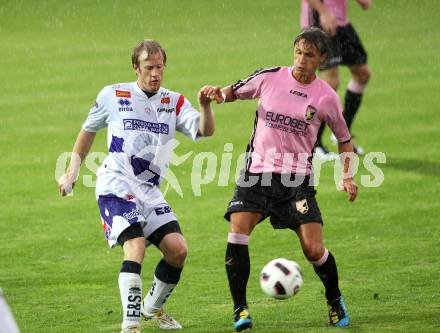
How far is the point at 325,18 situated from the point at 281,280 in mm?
6704

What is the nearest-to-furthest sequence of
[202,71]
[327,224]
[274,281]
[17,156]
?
[274,281] < [327,224] < [17,156] < [202,71]

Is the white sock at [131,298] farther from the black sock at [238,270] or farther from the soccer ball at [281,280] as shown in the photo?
the soccer ball at [281,280]

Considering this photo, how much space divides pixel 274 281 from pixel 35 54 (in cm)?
1418

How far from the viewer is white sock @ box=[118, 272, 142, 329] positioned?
28.0 feet

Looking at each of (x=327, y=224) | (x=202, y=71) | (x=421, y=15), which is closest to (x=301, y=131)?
(x=327, y=224)

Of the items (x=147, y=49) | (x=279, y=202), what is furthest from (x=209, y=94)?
(x=279, y=202)

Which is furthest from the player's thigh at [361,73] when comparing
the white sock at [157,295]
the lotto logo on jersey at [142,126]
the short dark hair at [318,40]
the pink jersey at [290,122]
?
the white sock at [157,295]

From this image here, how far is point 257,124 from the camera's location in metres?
9.42

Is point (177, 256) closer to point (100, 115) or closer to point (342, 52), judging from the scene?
point (100, 115)

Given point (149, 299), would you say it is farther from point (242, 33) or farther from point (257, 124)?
point (242, 33)

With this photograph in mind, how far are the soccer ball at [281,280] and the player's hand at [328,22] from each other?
20.9ft

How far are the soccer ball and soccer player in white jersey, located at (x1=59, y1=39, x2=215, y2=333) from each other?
0.68 m

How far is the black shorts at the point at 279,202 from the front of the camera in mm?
9148

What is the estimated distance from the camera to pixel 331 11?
15.9m
